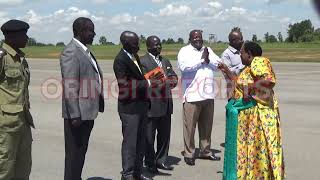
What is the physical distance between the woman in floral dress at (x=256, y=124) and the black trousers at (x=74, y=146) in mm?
1648

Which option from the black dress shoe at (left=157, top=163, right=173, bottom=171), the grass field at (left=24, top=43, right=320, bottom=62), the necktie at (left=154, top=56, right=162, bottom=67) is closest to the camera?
the necktie at (left=154, top=56, right=162, bottom=67)

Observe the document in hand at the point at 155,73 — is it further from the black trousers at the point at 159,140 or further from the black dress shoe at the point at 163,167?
the black dress shoe at the point at 163,167

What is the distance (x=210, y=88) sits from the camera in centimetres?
704

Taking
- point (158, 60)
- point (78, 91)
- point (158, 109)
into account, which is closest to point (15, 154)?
point (78, 91)

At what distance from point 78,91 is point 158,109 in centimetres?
168

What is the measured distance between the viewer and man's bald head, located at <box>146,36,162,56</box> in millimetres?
6543

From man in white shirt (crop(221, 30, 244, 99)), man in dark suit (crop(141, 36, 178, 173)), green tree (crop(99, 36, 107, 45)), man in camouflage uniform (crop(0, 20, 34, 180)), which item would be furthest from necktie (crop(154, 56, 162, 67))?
green tree (crop(99, 36, 107, 45))

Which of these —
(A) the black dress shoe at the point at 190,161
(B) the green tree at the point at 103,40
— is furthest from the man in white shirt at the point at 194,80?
(B) the green tree at the point at 103,40

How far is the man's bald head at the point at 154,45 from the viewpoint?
6.54m

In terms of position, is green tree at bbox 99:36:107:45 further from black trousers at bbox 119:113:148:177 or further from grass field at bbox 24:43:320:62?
black trousers at bbox 119:113:148:177

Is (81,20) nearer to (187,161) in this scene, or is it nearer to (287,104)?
(187,161)

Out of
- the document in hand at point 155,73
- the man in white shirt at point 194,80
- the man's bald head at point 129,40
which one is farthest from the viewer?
the man in white shirt at point 194,80

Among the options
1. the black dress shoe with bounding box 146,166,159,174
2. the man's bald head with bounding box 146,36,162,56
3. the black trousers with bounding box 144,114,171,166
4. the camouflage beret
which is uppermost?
the camouflage beret

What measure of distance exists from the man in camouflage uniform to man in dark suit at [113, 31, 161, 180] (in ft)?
4.03
